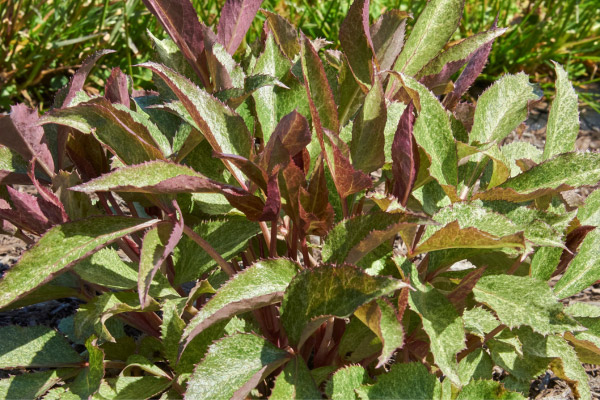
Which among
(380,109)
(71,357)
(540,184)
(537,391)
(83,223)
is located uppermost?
(83,223)

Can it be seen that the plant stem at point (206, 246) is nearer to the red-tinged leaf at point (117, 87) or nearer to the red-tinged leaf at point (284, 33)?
the red-tinged leaf at point (117, 87)

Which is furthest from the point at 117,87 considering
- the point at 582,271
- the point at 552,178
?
the point at 582,271

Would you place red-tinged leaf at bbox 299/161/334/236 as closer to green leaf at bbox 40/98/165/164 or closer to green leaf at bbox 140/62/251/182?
green leaf at bbox 140/62/251/182

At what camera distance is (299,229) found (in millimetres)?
1129

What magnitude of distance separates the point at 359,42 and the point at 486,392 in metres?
0.66

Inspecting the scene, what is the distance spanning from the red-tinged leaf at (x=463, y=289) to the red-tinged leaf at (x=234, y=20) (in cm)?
63

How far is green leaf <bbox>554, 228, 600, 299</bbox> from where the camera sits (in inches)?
49.4

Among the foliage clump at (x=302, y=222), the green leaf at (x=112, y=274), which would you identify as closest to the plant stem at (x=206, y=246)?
the foliage clump at (x=302, y=222)

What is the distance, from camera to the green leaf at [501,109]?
4.12 ft

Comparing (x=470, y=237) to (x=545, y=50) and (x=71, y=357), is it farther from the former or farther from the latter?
(x=545, y=50)

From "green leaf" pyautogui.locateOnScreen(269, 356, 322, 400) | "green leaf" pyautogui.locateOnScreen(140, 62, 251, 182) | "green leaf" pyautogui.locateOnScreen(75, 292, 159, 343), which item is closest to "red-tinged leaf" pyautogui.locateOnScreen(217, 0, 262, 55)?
"green leaf" pyautogui.locateOnScreen(140, 62, 251, 182)

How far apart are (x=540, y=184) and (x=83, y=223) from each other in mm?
732

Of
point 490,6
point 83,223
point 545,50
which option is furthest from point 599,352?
point 490,6

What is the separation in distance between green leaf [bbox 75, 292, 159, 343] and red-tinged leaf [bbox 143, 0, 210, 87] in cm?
44
